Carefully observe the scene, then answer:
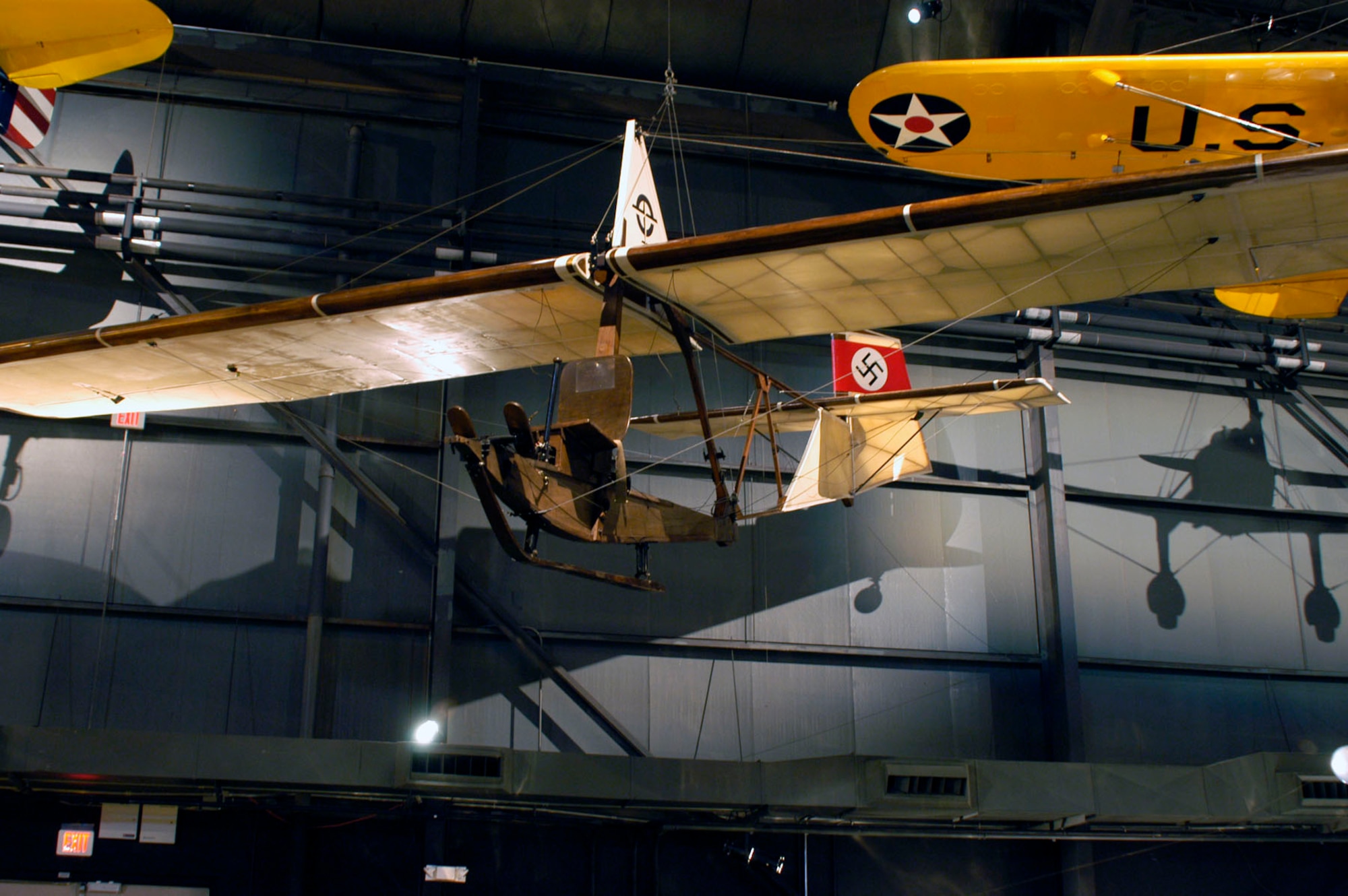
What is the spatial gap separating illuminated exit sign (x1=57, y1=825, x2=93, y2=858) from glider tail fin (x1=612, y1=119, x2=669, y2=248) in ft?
24.7

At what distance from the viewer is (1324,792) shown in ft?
33.1

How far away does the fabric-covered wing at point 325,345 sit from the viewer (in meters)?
7.91

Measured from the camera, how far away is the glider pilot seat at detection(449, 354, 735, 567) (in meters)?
6.20

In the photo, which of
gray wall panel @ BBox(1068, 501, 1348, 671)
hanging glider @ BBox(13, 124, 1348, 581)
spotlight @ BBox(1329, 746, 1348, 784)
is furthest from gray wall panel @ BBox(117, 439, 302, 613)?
spotlight @ BBox(1329, 746, 1348, 784)

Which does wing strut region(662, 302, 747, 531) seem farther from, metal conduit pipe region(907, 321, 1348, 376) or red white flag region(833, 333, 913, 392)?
metal conduit pipe region(907, 321, 1348, 376)

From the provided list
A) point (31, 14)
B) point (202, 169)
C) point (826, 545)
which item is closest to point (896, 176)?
point (826, 545)

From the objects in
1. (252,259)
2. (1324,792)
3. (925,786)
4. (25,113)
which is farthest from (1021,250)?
(25,113)

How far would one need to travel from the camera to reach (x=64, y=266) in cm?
1219

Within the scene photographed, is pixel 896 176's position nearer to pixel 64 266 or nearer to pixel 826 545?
pixel 826 545

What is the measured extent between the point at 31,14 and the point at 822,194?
8.43m

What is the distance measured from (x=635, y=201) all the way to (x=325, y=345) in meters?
2.55

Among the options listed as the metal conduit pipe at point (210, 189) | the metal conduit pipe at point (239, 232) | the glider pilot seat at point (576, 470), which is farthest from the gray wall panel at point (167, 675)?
the glider pilot seat at point (576, 470)

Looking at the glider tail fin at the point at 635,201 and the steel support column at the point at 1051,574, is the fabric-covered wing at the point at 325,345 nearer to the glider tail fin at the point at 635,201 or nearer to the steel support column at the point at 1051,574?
the glider tail fin at the point at 635,201

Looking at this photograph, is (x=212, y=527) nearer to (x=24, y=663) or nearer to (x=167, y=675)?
(x=167, y=675)
